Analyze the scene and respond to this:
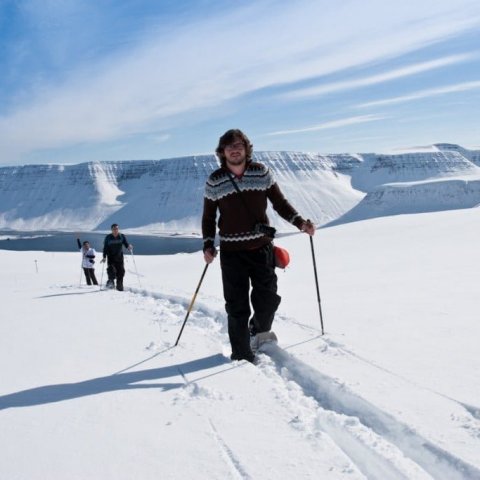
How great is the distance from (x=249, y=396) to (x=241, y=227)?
179 cm

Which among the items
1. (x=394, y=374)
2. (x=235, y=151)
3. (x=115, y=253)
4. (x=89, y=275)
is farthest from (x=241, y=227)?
(x=89, y=275)

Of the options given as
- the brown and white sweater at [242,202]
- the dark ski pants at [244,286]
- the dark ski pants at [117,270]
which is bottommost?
the dark ski pants at [117,270]

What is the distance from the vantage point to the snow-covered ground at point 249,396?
278cm

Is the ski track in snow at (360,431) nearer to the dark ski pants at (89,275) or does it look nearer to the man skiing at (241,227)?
the man skiing at (241,227)

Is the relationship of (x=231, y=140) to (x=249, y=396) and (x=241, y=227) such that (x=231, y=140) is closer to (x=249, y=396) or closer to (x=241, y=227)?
(x=241, y=227)

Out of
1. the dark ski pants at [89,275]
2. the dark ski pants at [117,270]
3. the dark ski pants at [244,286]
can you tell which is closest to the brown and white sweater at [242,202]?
the dark ski pants at [244,286]

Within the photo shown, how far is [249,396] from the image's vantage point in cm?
382

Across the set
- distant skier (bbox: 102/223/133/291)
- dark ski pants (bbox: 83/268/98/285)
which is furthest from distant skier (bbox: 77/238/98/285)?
distant skier (bbox: 102/223/133/291)

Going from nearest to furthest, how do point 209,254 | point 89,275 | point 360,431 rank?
1. point 360,431
2. point 209,254
3. point 89,275

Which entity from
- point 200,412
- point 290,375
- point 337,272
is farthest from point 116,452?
point 337,272

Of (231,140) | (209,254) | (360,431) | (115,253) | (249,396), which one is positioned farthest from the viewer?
(115,253)

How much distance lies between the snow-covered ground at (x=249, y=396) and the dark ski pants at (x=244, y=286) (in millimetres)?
309

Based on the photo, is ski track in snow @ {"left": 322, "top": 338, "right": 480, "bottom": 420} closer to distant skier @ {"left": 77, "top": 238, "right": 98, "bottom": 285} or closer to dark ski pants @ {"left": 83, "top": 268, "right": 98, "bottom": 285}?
dark ski pants @ {"left": 83, "top": 268, "right": 98, "bottom": 285}

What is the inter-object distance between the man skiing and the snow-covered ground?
52cm
